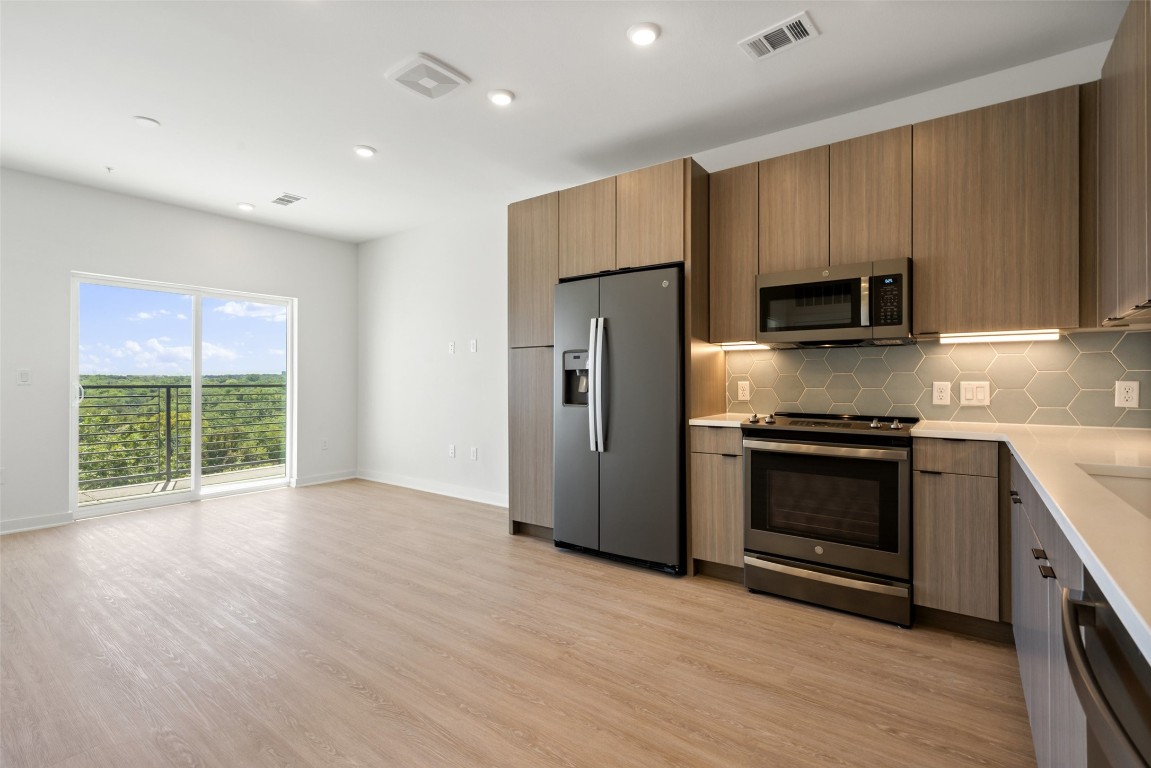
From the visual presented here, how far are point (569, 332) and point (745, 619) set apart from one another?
6.66ft

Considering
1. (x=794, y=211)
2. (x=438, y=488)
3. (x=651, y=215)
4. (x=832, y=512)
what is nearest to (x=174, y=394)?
(x=438, y=488)

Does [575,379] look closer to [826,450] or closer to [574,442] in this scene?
[574,442]

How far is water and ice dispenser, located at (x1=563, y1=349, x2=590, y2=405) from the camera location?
370 cm

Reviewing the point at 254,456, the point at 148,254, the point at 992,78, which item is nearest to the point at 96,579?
the point at 254,456

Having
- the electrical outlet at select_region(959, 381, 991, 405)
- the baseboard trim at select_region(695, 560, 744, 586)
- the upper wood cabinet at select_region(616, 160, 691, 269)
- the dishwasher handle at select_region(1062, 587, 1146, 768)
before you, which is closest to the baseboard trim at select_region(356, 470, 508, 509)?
the baseboard trim at select_region(695, 560, 744, 586)

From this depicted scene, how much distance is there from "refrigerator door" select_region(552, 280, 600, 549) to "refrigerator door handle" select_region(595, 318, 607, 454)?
0.21 feet

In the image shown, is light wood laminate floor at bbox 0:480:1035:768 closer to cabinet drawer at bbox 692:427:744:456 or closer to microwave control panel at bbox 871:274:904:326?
cabinet drawer at bbox 692:427:744:456

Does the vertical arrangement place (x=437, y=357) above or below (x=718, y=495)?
above

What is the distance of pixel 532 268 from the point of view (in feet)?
13.4

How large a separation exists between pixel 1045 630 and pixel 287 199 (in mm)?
5679

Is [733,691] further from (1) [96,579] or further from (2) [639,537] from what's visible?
(1) [96,579]

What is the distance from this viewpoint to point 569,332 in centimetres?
374

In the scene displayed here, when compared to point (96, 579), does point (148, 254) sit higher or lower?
higher

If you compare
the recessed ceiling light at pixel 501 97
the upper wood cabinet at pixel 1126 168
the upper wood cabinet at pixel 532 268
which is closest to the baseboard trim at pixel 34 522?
the upper wood cabinet at pixel 532 268
